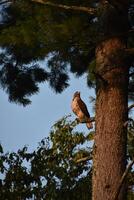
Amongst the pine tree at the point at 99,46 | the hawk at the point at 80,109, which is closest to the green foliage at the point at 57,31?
the pine tree at the point at 99,46

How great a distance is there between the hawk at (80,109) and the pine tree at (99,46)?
95cm

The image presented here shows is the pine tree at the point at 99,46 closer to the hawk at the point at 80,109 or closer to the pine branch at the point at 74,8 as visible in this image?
the pine branch at the point at 74,8

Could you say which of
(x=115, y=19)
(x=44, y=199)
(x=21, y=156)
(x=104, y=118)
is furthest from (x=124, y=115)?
(x=21, y=156)

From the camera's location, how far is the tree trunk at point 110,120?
7.14 meters

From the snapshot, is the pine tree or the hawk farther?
the hawk

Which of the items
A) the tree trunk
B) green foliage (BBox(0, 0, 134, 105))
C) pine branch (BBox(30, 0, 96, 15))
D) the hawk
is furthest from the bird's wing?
pine branch (BBox(30, 0, 96, 15))

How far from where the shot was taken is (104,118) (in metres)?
7.44

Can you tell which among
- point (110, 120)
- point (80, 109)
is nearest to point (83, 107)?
point (80, 109)

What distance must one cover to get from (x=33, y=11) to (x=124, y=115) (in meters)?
1.65

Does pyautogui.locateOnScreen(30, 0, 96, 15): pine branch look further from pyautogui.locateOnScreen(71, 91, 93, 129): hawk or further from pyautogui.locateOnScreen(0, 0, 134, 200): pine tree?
pyautogui.locateOnScreen(71, 91, 93, 129): hawk

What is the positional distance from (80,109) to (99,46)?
1.90 m

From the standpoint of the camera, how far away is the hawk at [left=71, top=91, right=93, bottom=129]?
30.3 feet

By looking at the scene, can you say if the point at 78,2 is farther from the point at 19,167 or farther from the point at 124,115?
the point at 19,167

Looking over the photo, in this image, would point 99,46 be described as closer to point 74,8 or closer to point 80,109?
point 74,8
